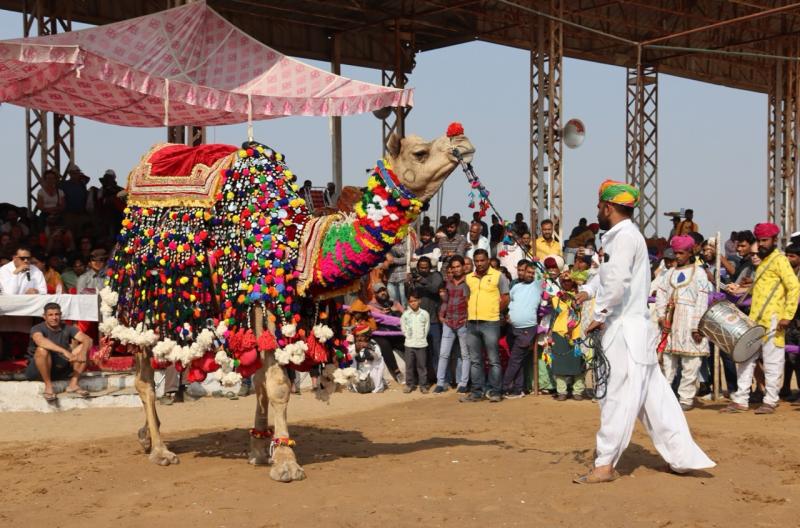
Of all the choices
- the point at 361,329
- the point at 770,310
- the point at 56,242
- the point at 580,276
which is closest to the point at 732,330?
the point at 770,310

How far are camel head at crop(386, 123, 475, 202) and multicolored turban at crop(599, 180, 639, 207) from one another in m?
1.11

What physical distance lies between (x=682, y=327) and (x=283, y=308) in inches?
241

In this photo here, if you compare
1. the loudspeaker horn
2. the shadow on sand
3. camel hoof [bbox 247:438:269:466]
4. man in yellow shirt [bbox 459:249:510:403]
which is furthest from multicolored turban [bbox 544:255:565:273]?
the loudspeaker horn

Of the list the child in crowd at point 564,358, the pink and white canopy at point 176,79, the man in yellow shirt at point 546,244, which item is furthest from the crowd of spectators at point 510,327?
the man in yellow shirt at point 546,244

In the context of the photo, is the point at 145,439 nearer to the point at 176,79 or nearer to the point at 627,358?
the point at 627,358

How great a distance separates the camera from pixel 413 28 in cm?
2748

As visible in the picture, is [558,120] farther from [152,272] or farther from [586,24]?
[152,272]

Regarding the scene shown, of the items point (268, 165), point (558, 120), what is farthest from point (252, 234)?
point (558, 120)

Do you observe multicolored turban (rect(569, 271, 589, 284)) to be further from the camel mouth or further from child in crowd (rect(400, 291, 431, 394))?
the camel mouth

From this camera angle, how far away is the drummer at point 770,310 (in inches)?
471

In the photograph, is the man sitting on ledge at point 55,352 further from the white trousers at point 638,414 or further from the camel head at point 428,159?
the white trousers at point 638,414

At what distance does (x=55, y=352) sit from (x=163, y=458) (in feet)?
14.9

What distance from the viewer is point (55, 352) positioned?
41.9ft

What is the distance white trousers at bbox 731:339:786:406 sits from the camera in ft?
39.7
